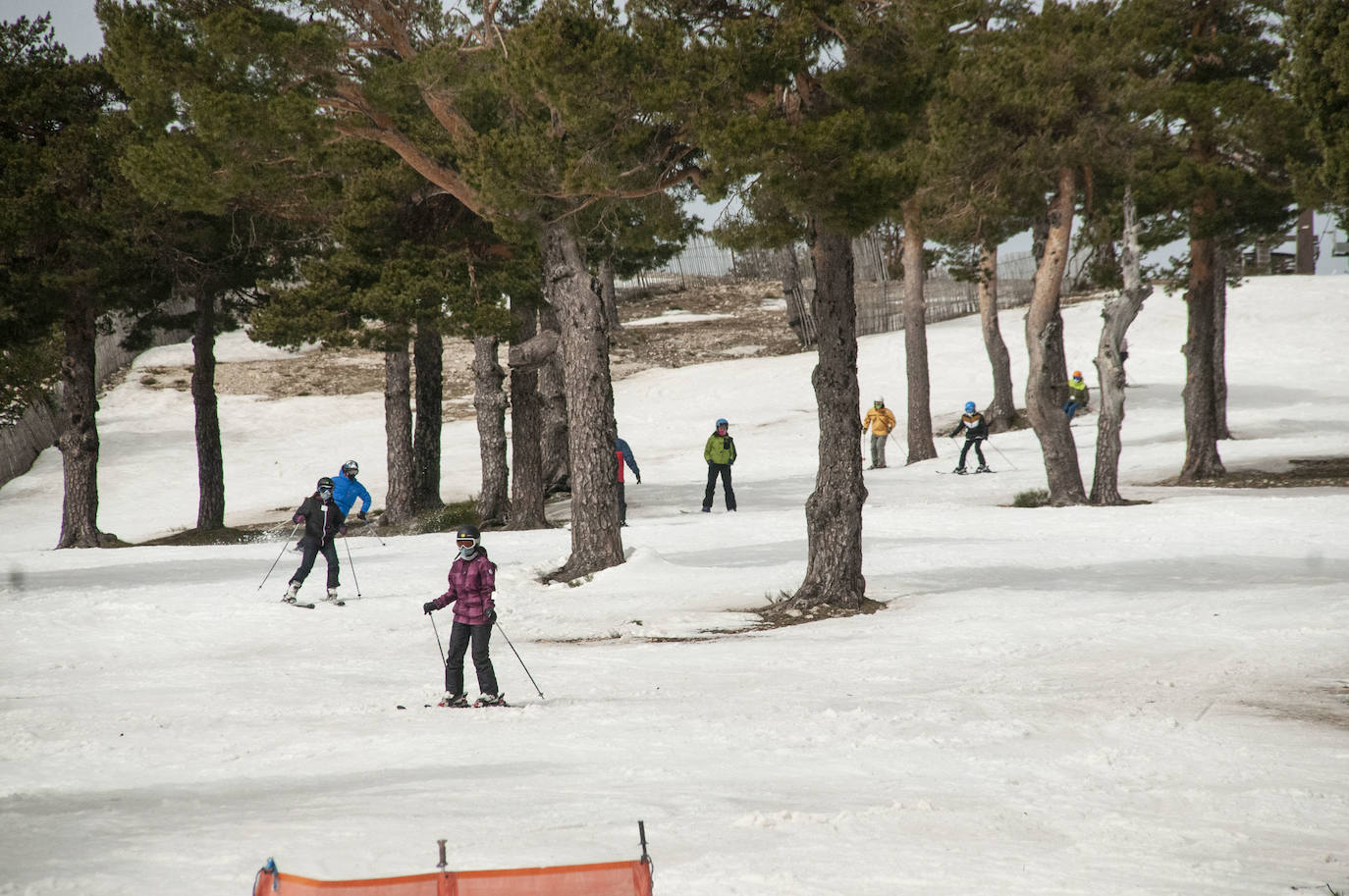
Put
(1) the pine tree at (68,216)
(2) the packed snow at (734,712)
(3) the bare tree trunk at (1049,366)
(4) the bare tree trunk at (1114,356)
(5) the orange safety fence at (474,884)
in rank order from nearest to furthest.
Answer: (5) the orange safety fence at (474,884) < (2) the packed snow at (734,712) < (4) the bare tree trunk at (1114,356) < (3) the bare tree trunk at (1049,366) < (1) the pine tree at (68,216)

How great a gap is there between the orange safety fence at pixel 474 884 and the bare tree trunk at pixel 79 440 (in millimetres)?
19899

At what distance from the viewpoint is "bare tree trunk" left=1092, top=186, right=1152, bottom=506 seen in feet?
58.6

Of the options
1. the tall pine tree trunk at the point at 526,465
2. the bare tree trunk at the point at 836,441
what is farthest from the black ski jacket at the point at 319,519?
the tall pine tree trunk at the point at 526,465

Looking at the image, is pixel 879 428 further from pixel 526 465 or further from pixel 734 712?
pixel 734 712

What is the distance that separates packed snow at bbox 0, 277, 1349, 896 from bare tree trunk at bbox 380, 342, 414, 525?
2.81 metres

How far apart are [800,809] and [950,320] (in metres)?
43.7

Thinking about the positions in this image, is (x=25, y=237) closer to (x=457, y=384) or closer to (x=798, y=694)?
(x=798, y=694)

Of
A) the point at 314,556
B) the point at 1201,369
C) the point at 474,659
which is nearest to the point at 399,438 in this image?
the point at 314,556

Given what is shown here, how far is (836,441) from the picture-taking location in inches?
451

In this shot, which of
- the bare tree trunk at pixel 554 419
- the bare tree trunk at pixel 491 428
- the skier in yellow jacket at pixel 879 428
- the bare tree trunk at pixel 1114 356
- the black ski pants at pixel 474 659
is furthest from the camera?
the skier in yellow jacket at pixel 879 428

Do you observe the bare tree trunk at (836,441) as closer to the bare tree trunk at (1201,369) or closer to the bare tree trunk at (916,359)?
the bare tree trunk at (1201,369)

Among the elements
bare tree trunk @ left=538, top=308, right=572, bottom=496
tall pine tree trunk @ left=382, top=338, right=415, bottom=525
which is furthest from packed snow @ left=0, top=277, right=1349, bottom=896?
bare tree trunk @ left=538, top=308, right=572, bottom=496

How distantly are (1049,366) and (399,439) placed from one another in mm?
11637

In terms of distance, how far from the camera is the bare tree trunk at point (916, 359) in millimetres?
26906
